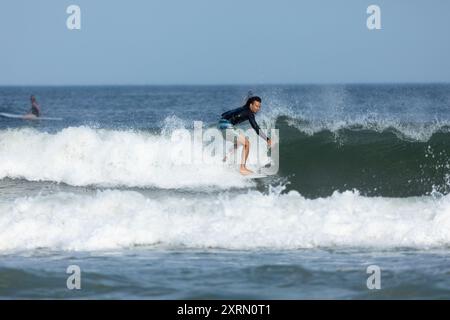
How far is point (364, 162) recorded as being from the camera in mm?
15938

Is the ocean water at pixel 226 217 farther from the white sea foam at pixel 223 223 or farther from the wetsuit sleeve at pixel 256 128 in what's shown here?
the wetsuit sleeve at pixel 256 128

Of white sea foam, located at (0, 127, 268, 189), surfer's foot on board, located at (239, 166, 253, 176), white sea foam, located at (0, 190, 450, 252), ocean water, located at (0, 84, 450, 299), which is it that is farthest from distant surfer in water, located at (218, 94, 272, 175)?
white sea foam, located at (0, 127, 268, 189)

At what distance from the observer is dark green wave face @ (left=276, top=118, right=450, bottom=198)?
14672 mm

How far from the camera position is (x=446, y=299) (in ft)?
23.5

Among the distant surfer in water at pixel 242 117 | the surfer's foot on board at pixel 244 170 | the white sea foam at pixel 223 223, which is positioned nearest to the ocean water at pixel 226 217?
the white sea foam at pixel 223 223

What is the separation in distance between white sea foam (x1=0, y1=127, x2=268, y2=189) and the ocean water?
38 mm

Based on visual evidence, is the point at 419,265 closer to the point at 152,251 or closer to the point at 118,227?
the point at 152,251

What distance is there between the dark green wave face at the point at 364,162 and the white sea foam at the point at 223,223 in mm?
3075

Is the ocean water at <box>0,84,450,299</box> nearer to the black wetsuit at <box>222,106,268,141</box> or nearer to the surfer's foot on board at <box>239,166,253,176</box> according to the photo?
the surfer's foot on board at <box>239,166,253,176</box>

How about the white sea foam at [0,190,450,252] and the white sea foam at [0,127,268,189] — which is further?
the white sea foam at [0,127,268,189]

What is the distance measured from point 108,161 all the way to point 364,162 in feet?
18.3

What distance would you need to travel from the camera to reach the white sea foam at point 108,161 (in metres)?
15.3

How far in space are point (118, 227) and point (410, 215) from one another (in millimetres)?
4184
